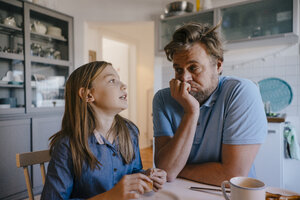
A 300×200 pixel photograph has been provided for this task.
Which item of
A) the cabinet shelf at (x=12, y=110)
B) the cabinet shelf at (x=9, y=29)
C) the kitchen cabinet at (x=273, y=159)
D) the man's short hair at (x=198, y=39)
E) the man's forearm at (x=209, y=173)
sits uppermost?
the cabinet shelf at (x=9, y=29)

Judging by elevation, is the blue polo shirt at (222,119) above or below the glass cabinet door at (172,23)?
below

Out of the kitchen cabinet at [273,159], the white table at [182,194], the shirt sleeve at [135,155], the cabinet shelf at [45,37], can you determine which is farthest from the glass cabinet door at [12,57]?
the kitchen cabinet at [273,159]

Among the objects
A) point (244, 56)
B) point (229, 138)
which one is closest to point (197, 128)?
point (229, 138)

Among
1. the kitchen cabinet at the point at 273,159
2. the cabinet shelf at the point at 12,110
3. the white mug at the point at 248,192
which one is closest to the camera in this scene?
the white mug at the point at 248,192

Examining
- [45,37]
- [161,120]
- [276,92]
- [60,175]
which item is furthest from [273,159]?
[45,37]

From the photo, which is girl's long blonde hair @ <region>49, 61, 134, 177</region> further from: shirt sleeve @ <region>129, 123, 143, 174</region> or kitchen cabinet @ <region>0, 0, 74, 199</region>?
kitchen cabinet @ <region>0, 0, 74, 199</region>

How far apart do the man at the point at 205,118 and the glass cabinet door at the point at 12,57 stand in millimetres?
2135

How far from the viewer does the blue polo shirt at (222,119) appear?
101 cm

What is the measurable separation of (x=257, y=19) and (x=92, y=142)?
102 inches

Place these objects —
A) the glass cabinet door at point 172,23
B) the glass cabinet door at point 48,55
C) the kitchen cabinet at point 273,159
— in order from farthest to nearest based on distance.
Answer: the glass cabinet door at point 172,23
the glass cabinet door at point 48,55
the kitchen cabinet at point 273,159

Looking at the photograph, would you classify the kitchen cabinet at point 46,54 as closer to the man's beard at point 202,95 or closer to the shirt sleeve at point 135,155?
the shirt sleeve at point 135,155

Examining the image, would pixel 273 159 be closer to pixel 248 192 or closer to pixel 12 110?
pixel 248 192

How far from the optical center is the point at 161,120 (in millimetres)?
1167

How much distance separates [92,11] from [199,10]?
1640 mm
